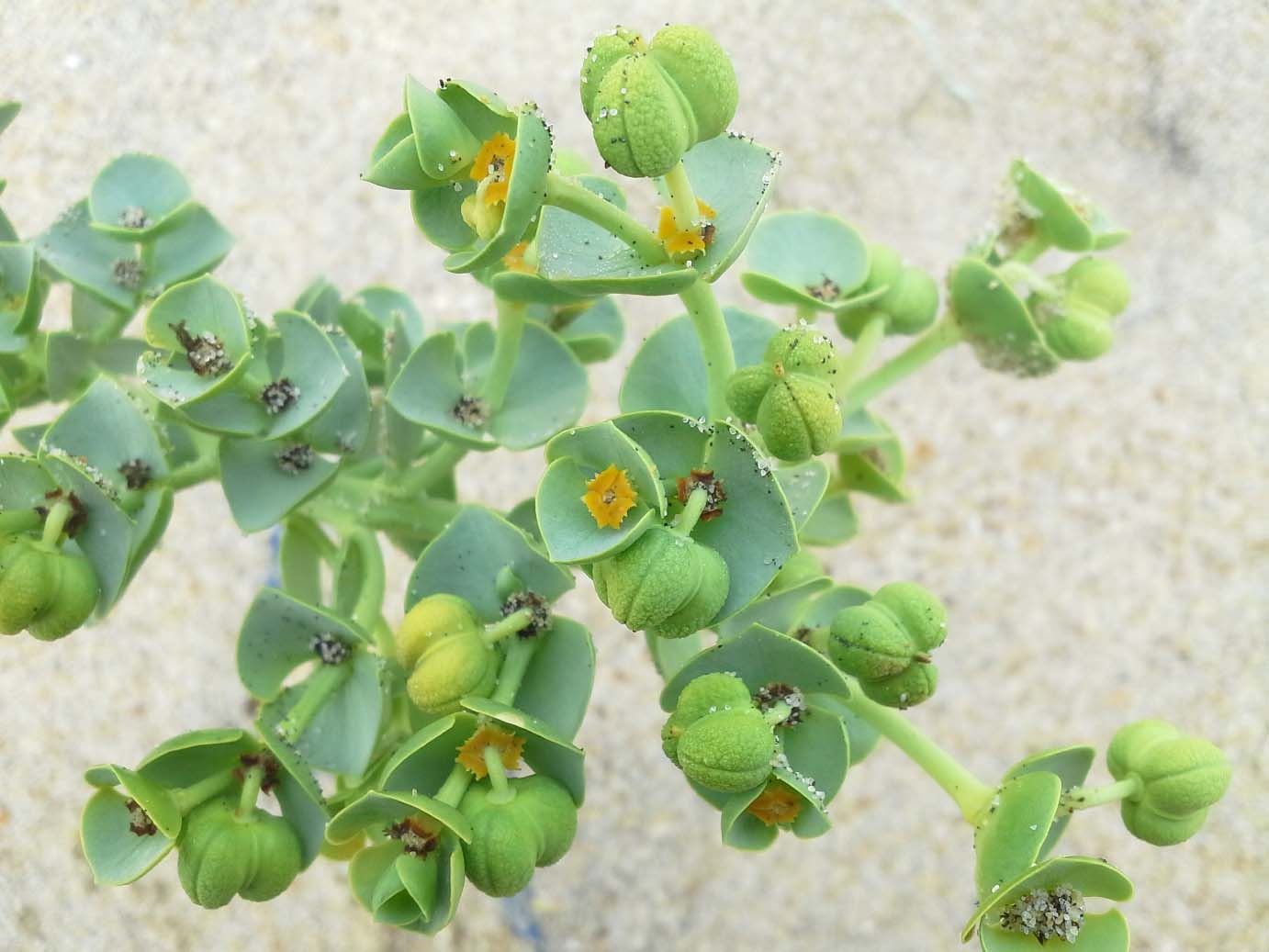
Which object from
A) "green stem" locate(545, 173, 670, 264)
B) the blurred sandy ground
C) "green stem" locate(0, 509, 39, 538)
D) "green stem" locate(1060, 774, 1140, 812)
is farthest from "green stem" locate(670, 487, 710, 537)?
the blurred sandy ground

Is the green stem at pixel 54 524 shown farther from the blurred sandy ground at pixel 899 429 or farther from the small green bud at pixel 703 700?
the blurred sandy ground at pixel 899 429

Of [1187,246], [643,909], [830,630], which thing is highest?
[830,630]

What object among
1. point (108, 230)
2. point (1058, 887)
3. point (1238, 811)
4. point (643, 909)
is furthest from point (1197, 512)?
point (108, 230)

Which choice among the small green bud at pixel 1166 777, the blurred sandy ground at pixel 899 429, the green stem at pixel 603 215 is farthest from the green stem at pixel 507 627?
the blurred sandy ground at pixel 899 429

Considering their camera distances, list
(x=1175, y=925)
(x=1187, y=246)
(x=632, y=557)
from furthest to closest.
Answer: (x=1187, y=246), (x=1175, y=925), (x=632, y=557)

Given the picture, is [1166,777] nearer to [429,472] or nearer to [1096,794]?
[1096,794]

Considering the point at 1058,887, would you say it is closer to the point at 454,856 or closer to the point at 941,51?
the point at 454,856
